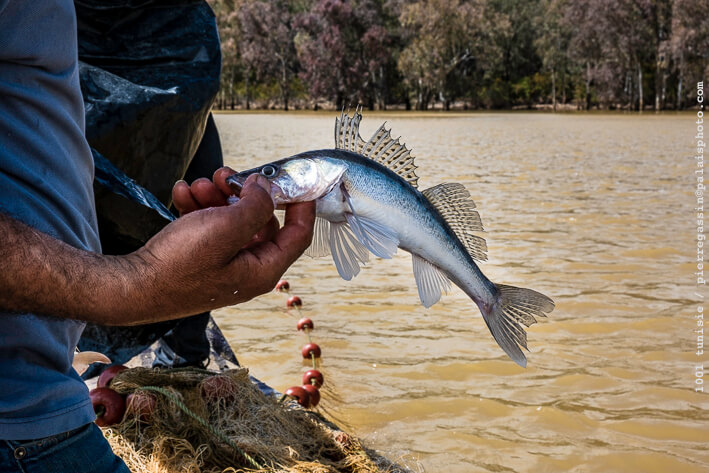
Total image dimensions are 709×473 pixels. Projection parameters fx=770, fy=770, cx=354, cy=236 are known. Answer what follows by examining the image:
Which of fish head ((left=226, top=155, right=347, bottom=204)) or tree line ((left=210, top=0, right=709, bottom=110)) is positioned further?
tree line ((left=210, top=0, right=709, bottom=110))

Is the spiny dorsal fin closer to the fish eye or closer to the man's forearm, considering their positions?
the fish eye

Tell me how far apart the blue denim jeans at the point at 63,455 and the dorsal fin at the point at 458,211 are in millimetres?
1168

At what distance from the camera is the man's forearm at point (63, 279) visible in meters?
1.32

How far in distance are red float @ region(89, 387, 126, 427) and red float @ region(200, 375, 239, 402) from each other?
0.38 metres

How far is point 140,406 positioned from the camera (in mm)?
3428

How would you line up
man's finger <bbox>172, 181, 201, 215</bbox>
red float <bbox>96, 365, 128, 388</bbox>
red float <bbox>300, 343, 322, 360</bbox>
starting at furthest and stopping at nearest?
red float <bbox>300, 343, 322, 360</bbox> < red float <bbox>96, 365, 128, 388</bbox> < man's finger <bbox>172, 181, 201, 215</bbox>

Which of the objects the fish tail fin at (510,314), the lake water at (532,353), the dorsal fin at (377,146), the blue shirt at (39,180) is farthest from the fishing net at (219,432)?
the blue shirt at (39,180)

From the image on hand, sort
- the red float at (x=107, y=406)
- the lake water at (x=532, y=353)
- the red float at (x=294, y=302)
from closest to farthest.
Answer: the red float at (x=107, y=406) → the lake water at (x=532, y=353) → the red float at (x=294, y=302)

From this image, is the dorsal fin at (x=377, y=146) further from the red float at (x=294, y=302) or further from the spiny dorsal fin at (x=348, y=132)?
the red float at (x=294, y=302)

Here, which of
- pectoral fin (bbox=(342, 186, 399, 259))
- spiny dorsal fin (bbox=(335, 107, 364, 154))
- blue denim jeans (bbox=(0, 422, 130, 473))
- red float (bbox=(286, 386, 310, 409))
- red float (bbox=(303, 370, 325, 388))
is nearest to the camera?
blue denim jeans (bbox=(0, 422, 130, 473))

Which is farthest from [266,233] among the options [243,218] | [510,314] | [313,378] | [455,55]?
[455,55]

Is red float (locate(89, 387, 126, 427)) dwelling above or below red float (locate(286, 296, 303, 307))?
above

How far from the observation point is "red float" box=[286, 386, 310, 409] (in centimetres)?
454

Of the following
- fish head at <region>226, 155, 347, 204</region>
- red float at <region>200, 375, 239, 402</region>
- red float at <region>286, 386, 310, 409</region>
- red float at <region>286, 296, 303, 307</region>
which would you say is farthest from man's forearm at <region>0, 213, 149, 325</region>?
red float at <region>286, 296, 303, 307</region>
